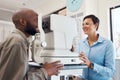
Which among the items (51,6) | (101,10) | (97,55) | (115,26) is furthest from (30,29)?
(51,6)

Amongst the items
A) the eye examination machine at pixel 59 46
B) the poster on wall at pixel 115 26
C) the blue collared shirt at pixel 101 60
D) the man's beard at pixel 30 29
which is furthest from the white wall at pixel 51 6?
the man's beard at pixel 30 29

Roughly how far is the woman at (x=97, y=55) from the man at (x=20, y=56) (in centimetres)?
54

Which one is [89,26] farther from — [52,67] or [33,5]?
[33,5]

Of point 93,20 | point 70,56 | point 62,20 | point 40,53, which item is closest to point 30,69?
point 40,53

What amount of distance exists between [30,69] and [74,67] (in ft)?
1.05

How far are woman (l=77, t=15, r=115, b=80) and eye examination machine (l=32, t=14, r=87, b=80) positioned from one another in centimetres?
28

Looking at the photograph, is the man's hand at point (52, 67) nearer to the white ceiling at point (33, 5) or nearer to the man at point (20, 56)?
the man at point (20, 56)

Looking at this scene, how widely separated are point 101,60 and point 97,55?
6 cm

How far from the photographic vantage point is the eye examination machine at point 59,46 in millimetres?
1360

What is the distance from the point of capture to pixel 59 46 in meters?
1.42

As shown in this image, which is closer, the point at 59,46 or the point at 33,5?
the point at 59,46

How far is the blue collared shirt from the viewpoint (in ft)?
5.83

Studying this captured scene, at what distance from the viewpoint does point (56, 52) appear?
138 centimetres

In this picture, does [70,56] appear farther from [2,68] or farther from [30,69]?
[2,68]
